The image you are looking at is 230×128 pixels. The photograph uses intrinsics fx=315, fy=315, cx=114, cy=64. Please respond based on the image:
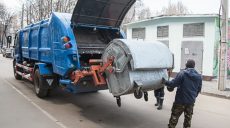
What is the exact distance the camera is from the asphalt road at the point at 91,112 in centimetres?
677

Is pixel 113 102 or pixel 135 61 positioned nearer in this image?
pixel 135 61

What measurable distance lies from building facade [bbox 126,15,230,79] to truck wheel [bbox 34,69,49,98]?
6829 millimetres

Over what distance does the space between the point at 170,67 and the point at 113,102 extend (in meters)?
2.85

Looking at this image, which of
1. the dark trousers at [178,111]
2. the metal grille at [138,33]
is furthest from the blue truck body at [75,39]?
the metal grille at [138,33]

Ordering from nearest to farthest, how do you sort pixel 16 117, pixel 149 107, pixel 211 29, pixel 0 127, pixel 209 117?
pixel 0 127 → pixel 16 117 → pixel 209 117 → pixel 149 107 → pixel 211 29

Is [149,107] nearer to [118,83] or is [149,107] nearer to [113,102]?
[113,102]

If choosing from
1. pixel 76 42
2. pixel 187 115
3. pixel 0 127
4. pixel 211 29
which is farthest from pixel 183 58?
pixel 0 127

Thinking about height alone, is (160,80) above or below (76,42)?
below

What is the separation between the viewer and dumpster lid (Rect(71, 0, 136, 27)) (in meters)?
7.78

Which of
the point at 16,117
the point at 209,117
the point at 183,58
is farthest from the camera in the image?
the point at 183,58

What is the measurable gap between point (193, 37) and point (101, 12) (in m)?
8.72

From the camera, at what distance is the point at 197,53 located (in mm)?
15680

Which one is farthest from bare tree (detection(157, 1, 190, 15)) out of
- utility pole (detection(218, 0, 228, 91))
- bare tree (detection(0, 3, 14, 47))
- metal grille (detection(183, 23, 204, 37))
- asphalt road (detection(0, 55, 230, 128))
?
asphalt road (detection(0, 55, 230, 128))

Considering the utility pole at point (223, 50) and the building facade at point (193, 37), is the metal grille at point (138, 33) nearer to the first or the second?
the building facade at point (193, 37)
